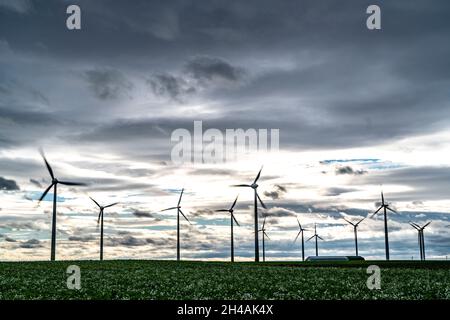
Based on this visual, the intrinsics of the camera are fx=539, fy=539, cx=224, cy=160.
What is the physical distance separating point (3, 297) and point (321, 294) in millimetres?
19578

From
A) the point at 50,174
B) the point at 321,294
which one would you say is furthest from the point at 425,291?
the point at 50,174

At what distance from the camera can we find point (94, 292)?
34.8 m

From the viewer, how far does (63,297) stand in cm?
3209

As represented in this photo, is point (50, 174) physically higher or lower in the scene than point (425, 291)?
higher
